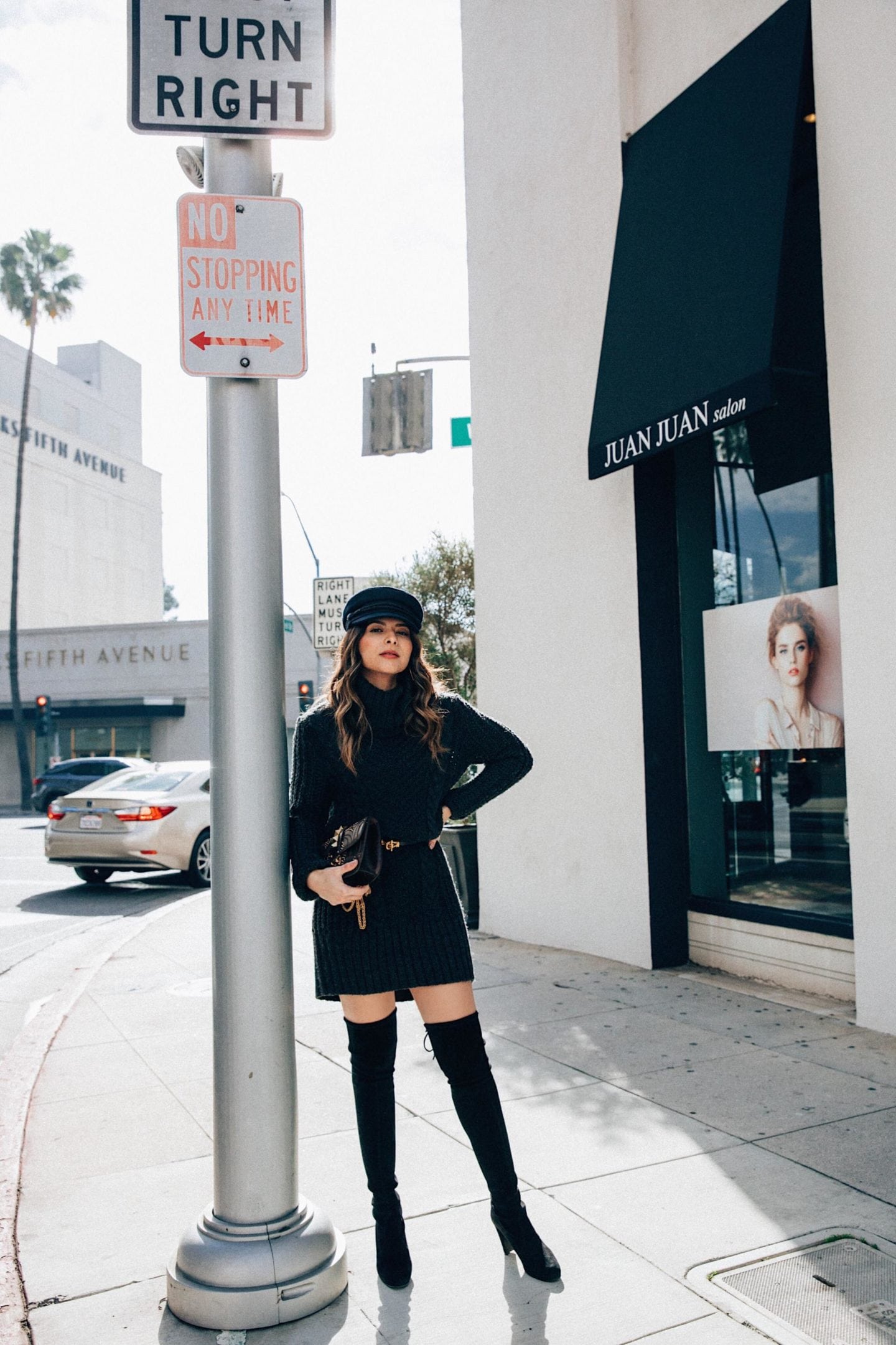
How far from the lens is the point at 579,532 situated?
7.54m

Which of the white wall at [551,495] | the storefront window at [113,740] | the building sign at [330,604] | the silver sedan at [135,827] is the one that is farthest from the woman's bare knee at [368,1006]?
the storefront window at [113,740]

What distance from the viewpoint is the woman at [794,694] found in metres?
5.99

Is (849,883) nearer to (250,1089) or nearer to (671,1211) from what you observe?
(671,1211)

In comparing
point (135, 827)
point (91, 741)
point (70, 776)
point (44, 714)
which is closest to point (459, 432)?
point (135, 827)

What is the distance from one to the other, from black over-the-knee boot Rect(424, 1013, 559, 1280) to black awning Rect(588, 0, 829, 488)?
358 centimetres

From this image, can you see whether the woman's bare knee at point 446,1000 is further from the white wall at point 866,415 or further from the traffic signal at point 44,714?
the traffic signal at point 44,714

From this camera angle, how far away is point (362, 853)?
2840 millimetres

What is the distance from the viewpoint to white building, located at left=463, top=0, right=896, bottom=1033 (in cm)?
534

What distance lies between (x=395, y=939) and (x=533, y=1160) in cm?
135

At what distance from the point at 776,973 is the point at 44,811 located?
92.6 feet

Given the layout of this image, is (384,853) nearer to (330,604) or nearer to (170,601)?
(330,604)

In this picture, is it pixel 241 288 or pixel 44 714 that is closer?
pixel 241 288

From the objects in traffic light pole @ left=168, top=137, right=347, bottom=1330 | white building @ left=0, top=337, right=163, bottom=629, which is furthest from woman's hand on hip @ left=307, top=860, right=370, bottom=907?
white building @ left=0, top=337, right=163, bottom=629

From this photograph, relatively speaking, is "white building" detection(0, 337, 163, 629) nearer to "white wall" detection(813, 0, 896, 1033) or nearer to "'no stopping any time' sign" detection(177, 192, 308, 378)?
"white wall" detection(813, 0, 896, 1033)
